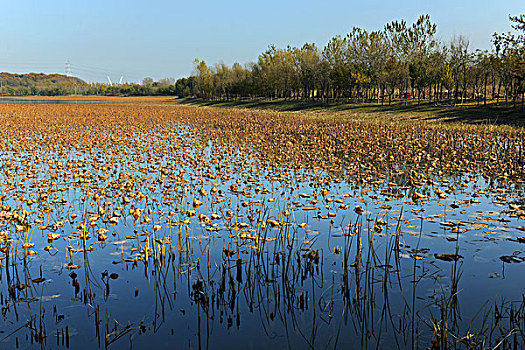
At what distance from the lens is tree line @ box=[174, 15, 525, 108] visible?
41.3m

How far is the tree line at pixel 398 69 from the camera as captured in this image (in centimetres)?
4132

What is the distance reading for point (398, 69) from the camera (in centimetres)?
5075

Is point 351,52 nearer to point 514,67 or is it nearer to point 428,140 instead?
point 514,67

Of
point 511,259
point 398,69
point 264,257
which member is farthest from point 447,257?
point 398,69

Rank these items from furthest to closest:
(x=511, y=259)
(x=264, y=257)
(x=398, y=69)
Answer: (x=398, y=69) < (x=264, y=257) < (x=511, y=259)

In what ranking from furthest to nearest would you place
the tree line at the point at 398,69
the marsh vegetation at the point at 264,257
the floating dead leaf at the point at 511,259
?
the tree line at the point at 398,69
the floating dead leaf at the point at 511,259
the marsh vegetation at the point at 264,257

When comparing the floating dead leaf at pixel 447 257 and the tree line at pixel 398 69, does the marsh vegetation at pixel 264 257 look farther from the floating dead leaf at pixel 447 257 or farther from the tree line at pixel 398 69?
the tree line at pixel 398 69

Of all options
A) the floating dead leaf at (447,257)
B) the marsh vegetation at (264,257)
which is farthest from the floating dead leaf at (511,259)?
the floating dead leaf at (447,257)

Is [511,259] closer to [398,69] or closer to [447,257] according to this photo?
[447,257]

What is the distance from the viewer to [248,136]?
2348 cm

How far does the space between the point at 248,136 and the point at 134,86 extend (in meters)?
167

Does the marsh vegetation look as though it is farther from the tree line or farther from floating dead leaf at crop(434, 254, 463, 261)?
the tree line

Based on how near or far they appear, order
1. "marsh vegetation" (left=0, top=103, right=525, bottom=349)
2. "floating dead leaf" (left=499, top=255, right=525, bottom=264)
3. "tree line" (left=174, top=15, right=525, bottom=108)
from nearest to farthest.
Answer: "marsh vegetation" (left=0, top=103, right=525, bottom=349) → "floating dead leaf" (left=499, top=255, right=525, bottom=264) → "tree line" (left=174, top=15, right=525, bottom=108)

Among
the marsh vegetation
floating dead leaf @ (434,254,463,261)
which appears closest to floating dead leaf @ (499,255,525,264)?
the marsh vegetation
